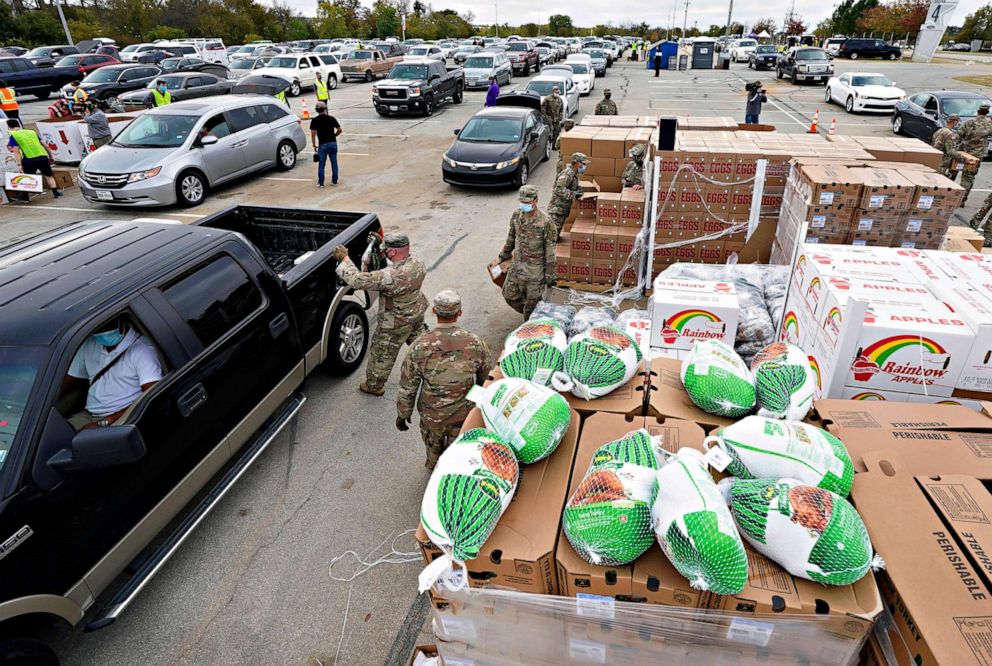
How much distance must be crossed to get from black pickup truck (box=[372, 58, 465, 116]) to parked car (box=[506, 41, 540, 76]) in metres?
11.5

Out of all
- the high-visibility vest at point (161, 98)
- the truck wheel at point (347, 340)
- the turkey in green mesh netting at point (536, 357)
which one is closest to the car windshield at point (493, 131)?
the truck wheel at point (347, 340)

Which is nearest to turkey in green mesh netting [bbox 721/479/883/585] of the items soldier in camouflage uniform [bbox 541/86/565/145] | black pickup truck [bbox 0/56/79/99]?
soldier in camouflage uniform [bbox 541/86/565/145]

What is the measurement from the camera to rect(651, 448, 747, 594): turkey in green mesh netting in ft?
6.44

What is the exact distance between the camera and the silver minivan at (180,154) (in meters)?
10.5

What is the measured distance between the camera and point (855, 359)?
3.23 metres

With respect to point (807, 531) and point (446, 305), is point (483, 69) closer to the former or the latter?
point (446, 305)

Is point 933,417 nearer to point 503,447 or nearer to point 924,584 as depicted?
point 924,584

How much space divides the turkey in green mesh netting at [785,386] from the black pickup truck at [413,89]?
18.8 m

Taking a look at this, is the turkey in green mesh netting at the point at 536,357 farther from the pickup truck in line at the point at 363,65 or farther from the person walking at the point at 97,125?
the pickup truck in line at the point at 363,65

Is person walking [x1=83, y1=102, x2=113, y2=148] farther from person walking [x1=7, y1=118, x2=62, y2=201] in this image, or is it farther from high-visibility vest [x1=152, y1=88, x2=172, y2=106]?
high-visibility vest [x1=152, y1=88, x2=172, y2=106]

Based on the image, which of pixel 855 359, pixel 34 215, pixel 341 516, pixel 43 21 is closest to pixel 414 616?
pixel 341 516

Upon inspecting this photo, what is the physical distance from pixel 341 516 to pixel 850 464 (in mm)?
3344

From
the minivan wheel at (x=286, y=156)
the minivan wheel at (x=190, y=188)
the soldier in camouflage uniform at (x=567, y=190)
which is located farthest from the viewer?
the minivan wheel at (x=286, y=156)

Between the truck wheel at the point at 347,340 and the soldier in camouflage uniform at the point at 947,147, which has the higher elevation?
the soldier in camouflage uniform at the point at 947,147
